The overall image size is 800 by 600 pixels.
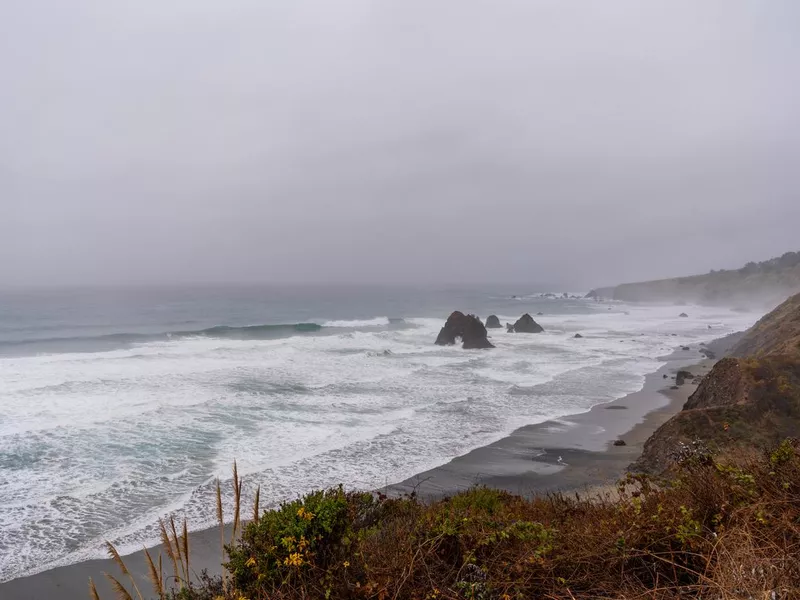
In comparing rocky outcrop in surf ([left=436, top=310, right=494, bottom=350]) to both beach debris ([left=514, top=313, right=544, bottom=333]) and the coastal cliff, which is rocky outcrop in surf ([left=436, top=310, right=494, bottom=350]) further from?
the coastal cliff

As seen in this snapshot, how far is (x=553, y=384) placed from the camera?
914 inches

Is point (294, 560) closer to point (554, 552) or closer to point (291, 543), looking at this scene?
point (291, 543)

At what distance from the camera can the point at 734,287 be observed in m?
99.4

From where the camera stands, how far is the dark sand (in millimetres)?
7637

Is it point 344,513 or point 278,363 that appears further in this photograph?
point 278,363

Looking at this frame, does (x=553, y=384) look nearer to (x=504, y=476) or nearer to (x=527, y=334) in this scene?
(x=504, y=476)

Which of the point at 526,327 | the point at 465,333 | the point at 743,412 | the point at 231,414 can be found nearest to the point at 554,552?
the point at 743,412

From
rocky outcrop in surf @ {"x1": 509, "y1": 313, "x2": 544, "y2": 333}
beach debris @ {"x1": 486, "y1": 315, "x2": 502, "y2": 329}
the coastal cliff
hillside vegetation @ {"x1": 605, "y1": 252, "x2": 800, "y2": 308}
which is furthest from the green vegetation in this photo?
hillside vegetation @ {"x1": 605, "y1": 252, "x2": 800, "y2": 308}

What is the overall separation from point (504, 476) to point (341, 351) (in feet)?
77.9

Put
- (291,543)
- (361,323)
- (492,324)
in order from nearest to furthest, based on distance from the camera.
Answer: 1. (291,543)
2. (492,324)
3. (361,323)

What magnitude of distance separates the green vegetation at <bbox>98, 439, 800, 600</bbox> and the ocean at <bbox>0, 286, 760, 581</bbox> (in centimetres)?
634

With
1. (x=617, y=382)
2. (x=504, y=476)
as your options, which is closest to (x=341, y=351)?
(x=617, y=382)

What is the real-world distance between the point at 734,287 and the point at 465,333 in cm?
8884

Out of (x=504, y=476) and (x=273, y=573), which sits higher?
(x=273, y=573)
